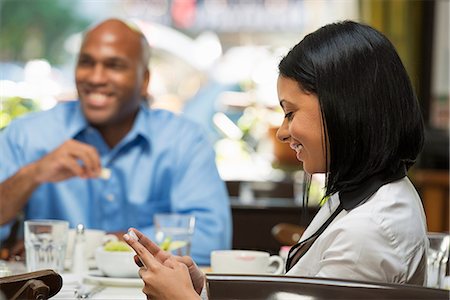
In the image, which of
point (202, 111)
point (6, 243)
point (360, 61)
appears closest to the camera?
point (360, 61)

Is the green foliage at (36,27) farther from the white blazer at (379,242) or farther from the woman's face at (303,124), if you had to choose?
the white blazer at (379,242)

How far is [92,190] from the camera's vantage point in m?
2.58

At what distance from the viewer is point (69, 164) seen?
2285 millimetres

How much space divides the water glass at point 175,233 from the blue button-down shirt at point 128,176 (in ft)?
1.41

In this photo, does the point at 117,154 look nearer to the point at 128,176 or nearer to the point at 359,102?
the point at 128,176

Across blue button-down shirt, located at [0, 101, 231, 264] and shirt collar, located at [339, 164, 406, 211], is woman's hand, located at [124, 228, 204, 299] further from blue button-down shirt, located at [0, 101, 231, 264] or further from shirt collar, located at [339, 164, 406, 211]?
blue button-down shirt, located at [0, 101, 231, 264]

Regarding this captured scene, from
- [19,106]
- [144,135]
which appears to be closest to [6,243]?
[144,135]

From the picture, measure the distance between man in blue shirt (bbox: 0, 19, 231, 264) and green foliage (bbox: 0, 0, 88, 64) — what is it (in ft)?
11.9

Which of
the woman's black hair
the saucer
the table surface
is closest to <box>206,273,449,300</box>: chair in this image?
the woman's black hair

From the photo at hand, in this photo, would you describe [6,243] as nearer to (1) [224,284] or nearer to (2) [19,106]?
(1) [224,284]

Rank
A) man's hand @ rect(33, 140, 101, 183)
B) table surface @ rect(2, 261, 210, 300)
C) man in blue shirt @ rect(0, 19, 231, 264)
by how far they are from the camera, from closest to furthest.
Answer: table surface @ rect(2, 261, 210, 300)
man's hand @ rect(33, 140, 101, 183)
man in blue shirt @ rect(0, 19, 231, 264)

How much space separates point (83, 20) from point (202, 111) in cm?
100

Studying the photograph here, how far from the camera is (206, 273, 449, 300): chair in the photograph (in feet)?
3.85

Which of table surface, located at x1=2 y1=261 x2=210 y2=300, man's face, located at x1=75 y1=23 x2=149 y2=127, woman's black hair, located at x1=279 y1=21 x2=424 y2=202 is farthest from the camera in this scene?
man's face, located at x1=75 y1=23 x2=149 y2=127
